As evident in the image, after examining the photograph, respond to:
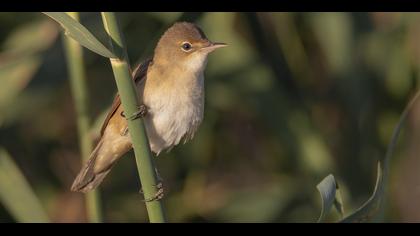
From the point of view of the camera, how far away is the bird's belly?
254 centimetres

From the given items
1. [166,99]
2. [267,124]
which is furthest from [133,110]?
[267,124]

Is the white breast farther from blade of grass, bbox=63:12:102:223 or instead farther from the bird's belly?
blade of grass, bbox=63:12:102:223

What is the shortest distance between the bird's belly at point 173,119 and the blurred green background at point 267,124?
0.81 m

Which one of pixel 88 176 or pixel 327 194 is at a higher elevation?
pixel 327 194

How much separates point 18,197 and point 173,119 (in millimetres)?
754

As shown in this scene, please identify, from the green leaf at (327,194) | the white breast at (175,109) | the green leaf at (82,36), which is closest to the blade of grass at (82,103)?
the white breast at (175,109)

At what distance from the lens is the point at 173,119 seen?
2.58 m

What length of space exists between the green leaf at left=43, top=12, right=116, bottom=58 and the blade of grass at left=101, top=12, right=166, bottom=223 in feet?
0.10

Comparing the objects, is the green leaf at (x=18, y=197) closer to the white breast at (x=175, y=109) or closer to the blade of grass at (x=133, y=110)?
the white breast at (x=175, y=109)

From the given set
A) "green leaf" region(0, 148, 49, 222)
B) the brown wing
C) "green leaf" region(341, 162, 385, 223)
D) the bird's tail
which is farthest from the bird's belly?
"green leaf" region(341, 162, 385, 223)

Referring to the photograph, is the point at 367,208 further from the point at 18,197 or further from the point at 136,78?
the point at 18,197

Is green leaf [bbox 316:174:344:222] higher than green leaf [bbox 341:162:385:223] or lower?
higher

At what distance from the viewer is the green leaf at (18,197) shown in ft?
9.24

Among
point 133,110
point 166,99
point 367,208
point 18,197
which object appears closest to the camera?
point 133,110
